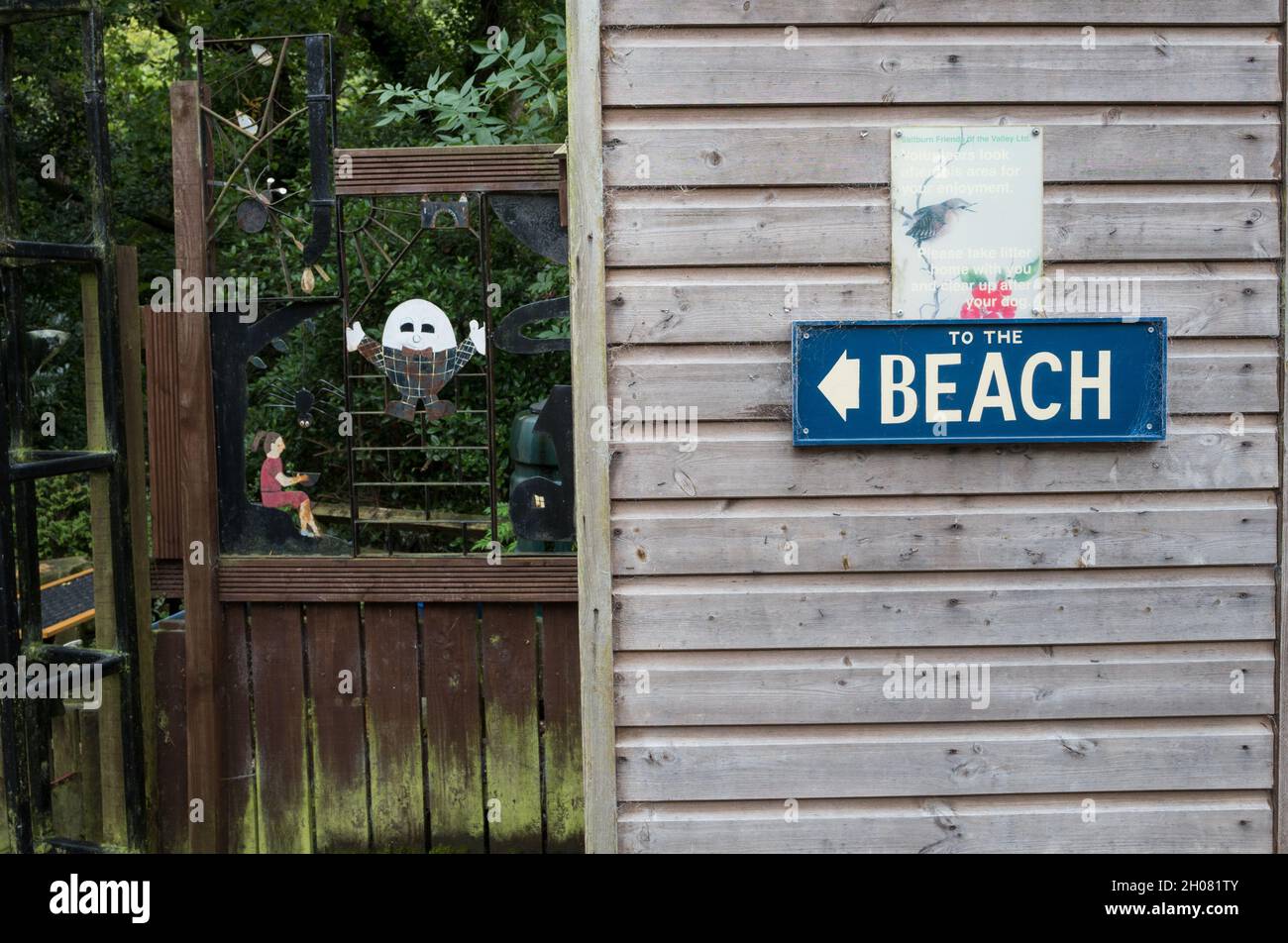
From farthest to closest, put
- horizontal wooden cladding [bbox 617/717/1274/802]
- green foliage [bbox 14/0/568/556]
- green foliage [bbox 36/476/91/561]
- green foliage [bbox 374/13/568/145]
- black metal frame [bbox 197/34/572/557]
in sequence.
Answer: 1. green foliage [bbox 36/476/91/561]
2. green foliage [bbox 14/0/568/556]
3. green foliage [bbox 374/13/568/145]
4. black metal frame [bbox 197/34/572/557]
5. horizontal wooden cladding [bbox 617/717/1274/802]

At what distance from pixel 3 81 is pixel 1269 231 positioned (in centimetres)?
381

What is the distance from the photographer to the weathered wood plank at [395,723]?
4.04 m

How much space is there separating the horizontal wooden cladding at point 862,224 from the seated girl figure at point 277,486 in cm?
162

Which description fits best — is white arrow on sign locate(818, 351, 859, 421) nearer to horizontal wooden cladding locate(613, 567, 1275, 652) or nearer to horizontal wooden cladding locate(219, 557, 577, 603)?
horizontal wooden cladding locate(613, 567, 1275, 652)

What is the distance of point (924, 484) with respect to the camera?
10.5ft

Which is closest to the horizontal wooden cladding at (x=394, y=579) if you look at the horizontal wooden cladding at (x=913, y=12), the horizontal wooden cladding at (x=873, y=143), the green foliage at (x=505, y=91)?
the horizontal wooden cladding at (x=873, y=143)

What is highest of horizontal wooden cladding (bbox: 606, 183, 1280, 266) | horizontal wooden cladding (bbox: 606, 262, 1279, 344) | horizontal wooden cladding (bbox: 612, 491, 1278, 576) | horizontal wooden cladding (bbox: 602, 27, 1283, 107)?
horizontal wooden cladding (bbox: 602, 27, 1283, 107)

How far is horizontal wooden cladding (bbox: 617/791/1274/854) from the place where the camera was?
3244mm

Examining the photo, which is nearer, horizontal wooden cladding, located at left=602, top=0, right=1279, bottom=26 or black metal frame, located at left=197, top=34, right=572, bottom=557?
horizontal wooden cladding, located at left=602, top=0, right=1279, bottom=26

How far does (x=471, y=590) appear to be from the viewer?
13.2 feet

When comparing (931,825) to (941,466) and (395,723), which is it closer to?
(941,466)

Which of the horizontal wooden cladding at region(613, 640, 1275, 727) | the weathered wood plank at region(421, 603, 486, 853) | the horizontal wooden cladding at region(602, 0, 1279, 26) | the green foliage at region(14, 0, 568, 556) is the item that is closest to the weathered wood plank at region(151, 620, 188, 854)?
the weathered wood plank at region(421, 603, 486, 853)

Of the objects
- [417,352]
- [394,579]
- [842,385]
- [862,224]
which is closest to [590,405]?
[842,385]

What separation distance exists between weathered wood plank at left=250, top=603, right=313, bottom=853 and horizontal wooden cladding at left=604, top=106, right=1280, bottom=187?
2.00 meters
